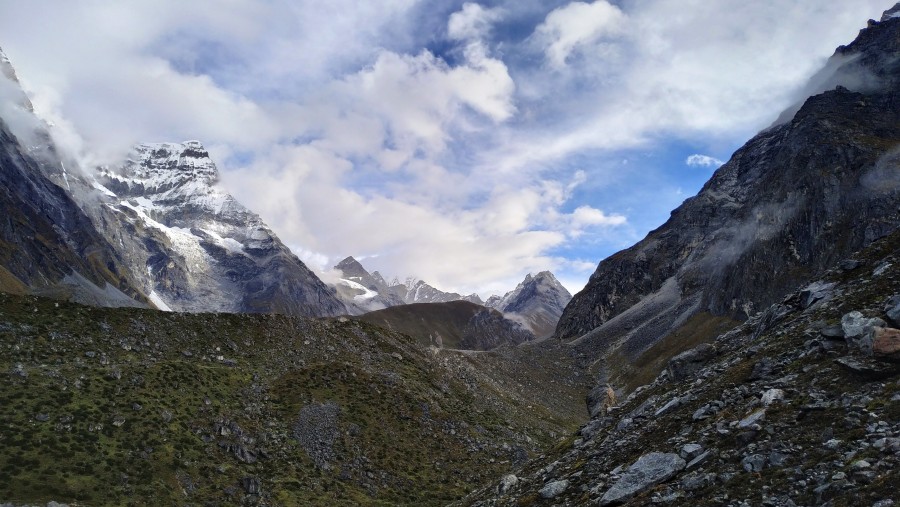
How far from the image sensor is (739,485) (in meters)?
14.5

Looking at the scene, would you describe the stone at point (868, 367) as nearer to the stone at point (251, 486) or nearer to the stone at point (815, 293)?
the stone at point (815, 293)

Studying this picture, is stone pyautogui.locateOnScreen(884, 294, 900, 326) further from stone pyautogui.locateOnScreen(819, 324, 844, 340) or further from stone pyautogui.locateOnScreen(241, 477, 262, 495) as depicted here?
A: stone pyautogui.locateOnScreen(241, 477, 262, 495)

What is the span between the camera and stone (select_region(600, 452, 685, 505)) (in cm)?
1788

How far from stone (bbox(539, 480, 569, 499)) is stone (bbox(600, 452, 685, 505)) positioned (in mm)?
3620

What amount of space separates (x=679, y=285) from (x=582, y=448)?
185 metres

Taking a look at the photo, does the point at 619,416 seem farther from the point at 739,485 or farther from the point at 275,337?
the point at 275,337

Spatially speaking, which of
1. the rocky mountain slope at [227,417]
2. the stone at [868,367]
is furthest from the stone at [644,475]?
the rocky mountain slope at [227,417]

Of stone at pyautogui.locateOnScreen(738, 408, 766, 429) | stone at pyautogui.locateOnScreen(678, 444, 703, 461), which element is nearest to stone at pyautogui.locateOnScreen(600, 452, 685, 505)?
stone at pyautogui.locateOnScreen(678, 444, 703, 461)

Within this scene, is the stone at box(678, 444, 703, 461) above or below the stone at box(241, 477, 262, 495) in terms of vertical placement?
below

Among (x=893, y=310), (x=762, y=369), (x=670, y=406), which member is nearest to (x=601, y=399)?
(x=670, y=406)

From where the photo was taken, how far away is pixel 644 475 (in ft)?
61.4

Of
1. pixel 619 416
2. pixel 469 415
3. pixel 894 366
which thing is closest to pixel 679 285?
pixel 469 415

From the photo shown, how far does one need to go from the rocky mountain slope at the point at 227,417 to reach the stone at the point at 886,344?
42.4 m

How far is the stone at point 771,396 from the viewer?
18172 millimetres
